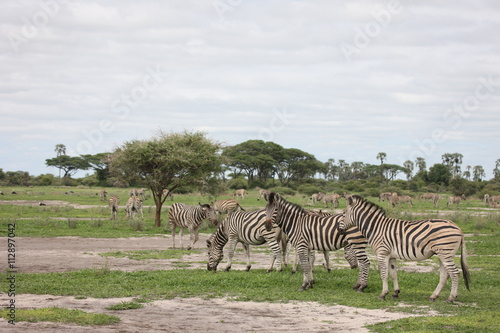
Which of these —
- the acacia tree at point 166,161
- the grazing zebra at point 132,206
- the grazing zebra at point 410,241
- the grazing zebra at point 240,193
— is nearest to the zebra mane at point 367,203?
the grazing zebra at point 410,241

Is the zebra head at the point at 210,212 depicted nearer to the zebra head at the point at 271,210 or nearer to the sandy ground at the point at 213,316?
the zebra head at the point at 271,210

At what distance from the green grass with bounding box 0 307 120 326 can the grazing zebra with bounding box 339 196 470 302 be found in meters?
5.60

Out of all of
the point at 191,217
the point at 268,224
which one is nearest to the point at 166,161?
the point at 191,217

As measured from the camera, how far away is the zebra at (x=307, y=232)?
12.5 meters

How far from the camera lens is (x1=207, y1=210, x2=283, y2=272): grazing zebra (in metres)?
14.5

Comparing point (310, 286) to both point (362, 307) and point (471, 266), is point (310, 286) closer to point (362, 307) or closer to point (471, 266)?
point (362, 307)

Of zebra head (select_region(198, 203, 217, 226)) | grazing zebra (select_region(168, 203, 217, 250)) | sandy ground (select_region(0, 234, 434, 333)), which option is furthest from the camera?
grazing zebra (select_region(168, 203, 217, 250))

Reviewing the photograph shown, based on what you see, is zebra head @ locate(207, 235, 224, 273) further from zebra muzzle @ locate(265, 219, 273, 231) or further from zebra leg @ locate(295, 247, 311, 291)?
zebra leg @ locate(295, 247, 311, 291)

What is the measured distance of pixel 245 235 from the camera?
15.0 metres

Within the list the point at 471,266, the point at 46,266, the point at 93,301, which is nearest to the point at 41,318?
the point at 93,301

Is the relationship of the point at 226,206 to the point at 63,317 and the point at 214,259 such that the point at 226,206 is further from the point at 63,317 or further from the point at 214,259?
the point at 63,317

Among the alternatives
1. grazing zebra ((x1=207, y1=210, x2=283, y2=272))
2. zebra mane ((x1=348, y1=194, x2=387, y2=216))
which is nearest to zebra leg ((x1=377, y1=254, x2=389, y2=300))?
zebra mane ((x1=348, y1=194, x2=387, y2=216))

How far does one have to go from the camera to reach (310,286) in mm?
12641

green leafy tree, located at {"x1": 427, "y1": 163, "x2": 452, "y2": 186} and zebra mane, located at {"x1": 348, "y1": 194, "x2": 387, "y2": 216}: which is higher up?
green leafy tree, located at {"x1": 427, "y1": 163, "x2": 452, "y2": 186}
